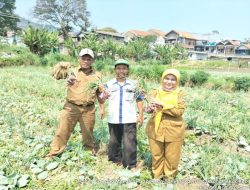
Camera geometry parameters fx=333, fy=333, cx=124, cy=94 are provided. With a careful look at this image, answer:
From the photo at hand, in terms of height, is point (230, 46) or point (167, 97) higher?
point (230, 46)

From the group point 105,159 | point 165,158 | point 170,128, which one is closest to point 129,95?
point 170,128

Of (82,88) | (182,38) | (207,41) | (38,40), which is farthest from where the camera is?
(207,41)

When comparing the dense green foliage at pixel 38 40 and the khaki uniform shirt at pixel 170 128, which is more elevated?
the dense green foliage at pixel 38 40

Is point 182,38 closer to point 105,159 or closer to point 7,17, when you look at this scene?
point 7,17

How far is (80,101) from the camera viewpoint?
4801 millimetres

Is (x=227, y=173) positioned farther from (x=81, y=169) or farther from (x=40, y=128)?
(x=40, y=128)

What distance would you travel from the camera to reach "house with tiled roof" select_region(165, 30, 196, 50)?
Answer: 75188 mm

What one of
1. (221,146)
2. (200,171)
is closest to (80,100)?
(200,171)

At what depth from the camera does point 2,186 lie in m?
3.94

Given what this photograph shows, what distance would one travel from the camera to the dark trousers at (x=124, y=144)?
4590 millimetres

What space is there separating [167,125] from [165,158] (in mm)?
464

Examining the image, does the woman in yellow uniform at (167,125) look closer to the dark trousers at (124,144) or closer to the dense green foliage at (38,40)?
the dark trousers at (124,144)

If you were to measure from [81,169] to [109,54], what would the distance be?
125ft

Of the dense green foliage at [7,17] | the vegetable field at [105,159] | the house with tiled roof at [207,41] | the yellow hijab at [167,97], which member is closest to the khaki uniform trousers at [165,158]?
the vegetable field at [105,159]
